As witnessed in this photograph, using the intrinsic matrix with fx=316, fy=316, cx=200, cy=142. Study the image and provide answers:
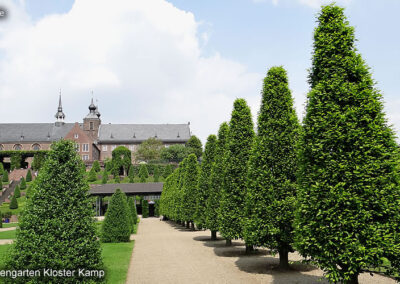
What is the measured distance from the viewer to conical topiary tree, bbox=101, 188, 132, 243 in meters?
19.9

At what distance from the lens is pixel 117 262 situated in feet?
43.2

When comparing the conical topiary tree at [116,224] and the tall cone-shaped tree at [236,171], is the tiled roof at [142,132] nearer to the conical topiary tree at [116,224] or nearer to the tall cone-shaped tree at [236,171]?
the conical topiary tree at [116,224]

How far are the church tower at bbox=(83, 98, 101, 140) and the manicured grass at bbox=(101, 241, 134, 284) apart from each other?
84330 mm

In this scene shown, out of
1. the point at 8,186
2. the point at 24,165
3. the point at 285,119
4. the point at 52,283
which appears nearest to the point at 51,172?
the point at 52,283

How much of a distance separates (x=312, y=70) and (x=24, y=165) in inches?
3244

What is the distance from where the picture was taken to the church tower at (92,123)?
3792 inches

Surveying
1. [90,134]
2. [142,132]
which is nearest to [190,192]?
[90,134]

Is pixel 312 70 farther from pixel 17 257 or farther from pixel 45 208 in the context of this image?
pixel 17 257

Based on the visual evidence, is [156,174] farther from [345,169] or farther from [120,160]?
[345,169]

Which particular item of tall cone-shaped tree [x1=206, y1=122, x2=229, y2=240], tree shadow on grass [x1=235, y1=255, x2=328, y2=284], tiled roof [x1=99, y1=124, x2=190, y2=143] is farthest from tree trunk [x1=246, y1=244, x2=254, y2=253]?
tiled roof [x1=99, y1=124, x2=190, y2=143]

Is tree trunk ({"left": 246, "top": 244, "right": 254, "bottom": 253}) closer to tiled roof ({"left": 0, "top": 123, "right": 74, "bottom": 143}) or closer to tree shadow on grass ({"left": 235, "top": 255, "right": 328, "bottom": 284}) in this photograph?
tree shadow on grass ({"left": 235, "top": 255, "right": 328, "bottom": 284})

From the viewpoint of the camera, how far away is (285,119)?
1161 cm

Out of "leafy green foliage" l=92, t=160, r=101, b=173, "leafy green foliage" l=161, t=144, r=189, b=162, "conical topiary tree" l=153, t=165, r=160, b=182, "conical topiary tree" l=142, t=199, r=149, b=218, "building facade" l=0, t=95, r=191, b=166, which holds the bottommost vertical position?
"conical topiary tree" l=142, t=199, r=149, b=218

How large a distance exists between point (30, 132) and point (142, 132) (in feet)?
105
